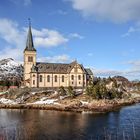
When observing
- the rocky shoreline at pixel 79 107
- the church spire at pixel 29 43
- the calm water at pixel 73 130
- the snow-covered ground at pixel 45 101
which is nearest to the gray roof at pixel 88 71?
the church spire at pixel 29 43

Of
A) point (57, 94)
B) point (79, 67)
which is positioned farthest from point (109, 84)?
point (57, 94)

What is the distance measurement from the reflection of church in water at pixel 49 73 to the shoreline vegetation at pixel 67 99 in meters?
10.2

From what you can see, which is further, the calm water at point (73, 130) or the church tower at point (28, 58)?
the church tower at point (28, 58)

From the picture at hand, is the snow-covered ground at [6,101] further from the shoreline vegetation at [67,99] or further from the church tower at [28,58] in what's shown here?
the church tower at [28,58]

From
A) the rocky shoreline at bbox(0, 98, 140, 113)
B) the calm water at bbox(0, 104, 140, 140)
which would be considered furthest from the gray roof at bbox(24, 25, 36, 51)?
the calm water at bbox(0, 104, 140, 140)

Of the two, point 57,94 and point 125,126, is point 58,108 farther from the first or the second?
point 125,126

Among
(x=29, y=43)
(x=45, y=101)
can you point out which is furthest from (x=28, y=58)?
(x=45, y=101)

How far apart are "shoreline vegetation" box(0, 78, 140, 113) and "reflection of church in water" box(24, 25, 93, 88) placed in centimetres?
1024

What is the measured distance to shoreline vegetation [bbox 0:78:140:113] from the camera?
303 feet

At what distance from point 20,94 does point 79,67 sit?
1290 inches

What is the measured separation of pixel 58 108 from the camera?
9181cm

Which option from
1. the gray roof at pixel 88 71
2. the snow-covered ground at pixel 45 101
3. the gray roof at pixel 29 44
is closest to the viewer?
the snow-covered ground at pixel 45 101

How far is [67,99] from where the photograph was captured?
105m

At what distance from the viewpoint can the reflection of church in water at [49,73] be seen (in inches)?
5064
